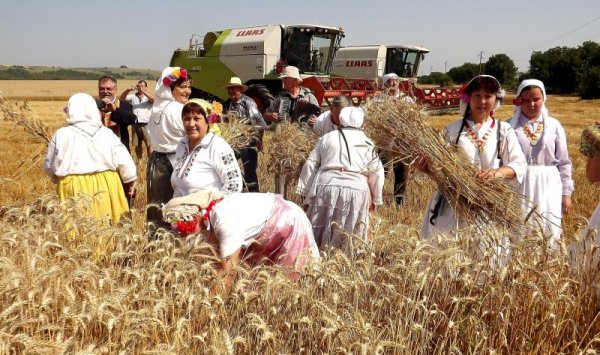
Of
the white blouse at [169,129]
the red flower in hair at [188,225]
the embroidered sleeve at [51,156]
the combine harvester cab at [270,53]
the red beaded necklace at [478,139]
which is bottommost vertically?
the red flower in hair at [188,225]

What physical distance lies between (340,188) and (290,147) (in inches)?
65.8

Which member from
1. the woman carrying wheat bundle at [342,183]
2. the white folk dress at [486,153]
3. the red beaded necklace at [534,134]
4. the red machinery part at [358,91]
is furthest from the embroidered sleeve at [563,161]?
the red machinery part at [358,91]

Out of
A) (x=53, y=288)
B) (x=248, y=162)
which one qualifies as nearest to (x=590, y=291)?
(x=53, y=288)

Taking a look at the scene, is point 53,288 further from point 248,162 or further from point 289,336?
point 248,162

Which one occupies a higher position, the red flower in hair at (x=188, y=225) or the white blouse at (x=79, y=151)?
the white blouse at (x=79, y=151)

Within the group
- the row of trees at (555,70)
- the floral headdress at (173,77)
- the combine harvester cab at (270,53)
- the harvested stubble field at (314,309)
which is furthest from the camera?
the row of trees at (555,70)

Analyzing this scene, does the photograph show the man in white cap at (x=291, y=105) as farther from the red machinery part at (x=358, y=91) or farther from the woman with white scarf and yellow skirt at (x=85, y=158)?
the red machinery part at (x=358, y=91)

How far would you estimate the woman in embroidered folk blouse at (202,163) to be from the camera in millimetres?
3256

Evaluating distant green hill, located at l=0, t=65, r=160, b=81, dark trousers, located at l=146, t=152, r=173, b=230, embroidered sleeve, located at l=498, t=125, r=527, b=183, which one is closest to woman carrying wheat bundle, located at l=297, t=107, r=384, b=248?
embroidered sleeve, located at l=498, t=125, r=527, b=183

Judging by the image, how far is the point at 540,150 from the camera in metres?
3.62

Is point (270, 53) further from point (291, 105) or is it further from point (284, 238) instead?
point (284, 238)

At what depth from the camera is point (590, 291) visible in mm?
2213

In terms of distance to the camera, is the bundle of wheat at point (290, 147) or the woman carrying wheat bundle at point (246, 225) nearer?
the woman carrying wheat bundle at point (246, 225)

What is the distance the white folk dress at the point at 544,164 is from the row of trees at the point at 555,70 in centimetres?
Result: 3481
